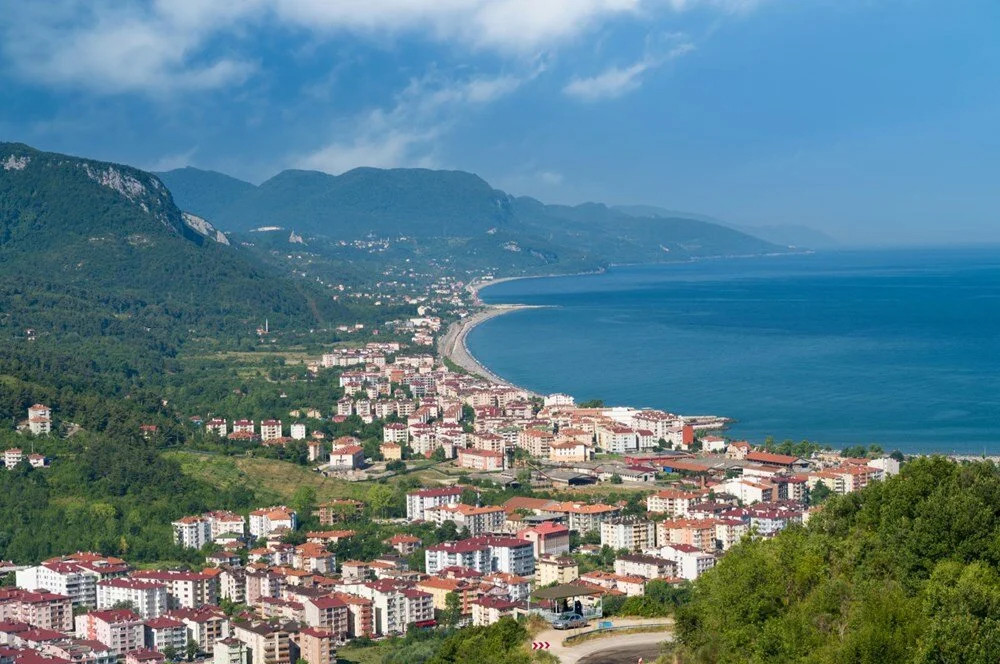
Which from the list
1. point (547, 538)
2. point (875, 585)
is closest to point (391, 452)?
point (547, 538)

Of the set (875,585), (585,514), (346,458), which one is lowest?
(585,514)

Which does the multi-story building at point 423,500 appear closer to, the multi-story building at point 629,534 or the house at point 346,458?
the multi-story building at point 629,534

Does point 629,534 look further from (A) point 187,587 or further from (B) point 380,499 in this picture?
(A) point 187,587

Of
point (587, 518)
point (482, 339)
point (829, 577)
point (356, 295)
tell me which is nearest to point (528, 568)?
point (587, 518)

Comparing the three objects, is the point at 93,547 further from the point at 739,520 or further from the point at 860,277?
the point at 860,277

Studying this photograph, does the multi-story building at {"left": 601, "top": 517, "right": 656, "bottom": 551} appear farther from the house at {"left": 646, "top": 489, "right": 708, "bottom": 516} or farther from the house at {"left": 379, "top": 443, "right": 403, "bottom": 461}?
the house at {"left": 379, "top": 443, "right": 403, "bottom": 461}

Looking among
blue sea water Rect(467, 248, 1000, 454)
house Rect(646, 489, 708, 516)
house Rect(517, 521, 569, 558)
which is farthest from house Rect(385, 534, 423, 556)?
blue sea water Rect(467, 248, 1000, 454)
